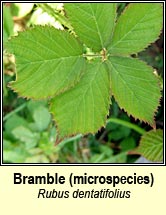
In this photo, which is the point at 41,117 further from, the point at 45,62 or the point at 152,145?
the point at 45,62

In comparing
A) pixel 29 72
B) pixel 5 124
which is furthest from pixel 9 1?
pixel 5 124

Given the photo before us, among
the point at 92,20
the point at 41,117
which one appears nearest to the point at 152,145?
the point at 41,117

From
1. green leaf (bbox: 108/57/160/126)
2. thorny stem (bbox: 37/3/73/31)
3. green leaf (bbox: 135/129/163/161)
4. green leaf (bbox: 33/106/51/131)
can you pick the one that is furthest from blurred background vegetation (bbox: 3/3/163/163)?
green leaf (bbox: 108/57/160/126)

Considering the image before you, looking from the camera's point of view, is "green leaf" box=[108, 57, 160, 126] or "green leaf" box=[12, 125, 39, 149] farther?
"green leaf" box=[12, 125, 39, 149]

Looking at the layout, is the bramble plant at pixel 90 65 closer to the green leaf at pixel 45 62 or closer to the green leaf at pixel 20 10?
the green leaf at pixel 45 62

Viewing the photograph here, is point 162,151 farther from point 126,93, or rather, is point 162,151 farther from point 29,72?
point 29,72

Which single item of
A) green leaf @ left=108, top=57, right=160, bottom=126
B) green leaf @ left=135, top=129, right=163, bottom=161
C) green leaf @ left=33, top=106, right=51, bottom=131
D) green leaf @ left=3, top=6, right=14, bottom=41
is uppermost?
green leaf @ left=3, top=6, right=14, bottom=41

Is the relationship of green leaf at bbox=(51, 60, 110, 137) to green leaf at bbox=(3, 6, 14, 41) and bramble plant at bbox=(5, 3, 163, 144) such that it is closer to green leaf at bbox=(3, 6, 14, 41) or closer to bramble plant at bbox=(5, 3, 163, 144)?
bramble plant at bbox=(5, 3, 163, 144)
